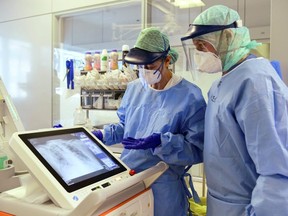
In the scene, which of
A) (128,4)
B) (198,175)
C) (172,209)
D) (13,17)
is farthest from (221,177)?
(13,17)

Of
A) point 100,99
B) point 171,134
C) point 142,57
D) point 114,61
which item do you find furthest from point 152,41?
point 100,99

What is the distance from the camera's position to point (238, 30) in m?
1.10

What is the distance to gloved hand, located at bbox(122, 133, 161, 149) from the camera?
1169 mm

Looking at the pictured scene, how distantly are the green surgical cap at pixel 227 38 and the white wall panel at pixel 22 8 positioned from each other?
2.57 m

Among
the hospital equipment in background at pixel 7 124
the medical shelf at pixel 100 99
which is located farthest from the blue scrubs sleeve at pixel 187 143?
the medical shelf at pixel 100 99

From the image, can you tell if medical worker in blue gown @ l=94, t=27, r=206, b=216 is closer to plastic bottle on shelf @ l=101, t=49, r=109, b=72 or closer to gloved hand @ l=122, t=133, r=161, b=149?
gloved hand @ l=122, t=133, r=161, b=149

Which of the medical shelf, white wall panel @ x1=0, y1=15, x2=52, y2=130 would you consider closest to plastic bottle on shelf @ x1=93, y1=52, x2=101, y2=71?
the medical shelf

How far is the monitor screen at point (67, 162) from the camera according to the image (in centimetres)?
85

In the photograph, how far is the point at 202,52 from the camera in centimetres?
116

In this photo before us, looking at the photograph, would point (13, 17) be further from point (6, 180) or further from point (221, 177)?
point (221, 177)

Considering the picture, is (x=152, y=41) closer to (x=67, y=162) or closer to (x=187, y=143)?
(x=187, y=143)

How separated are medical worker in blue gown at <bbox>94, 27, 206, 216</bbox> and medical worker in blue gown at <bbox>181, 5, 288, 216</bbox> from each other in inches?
5.3

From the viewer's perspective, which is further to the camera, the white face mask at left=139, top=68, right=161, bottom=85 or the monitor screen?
the white face mask at left=139, top=68, right=161, bottom=85

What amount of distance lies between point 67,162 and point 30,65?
9.02 feet
